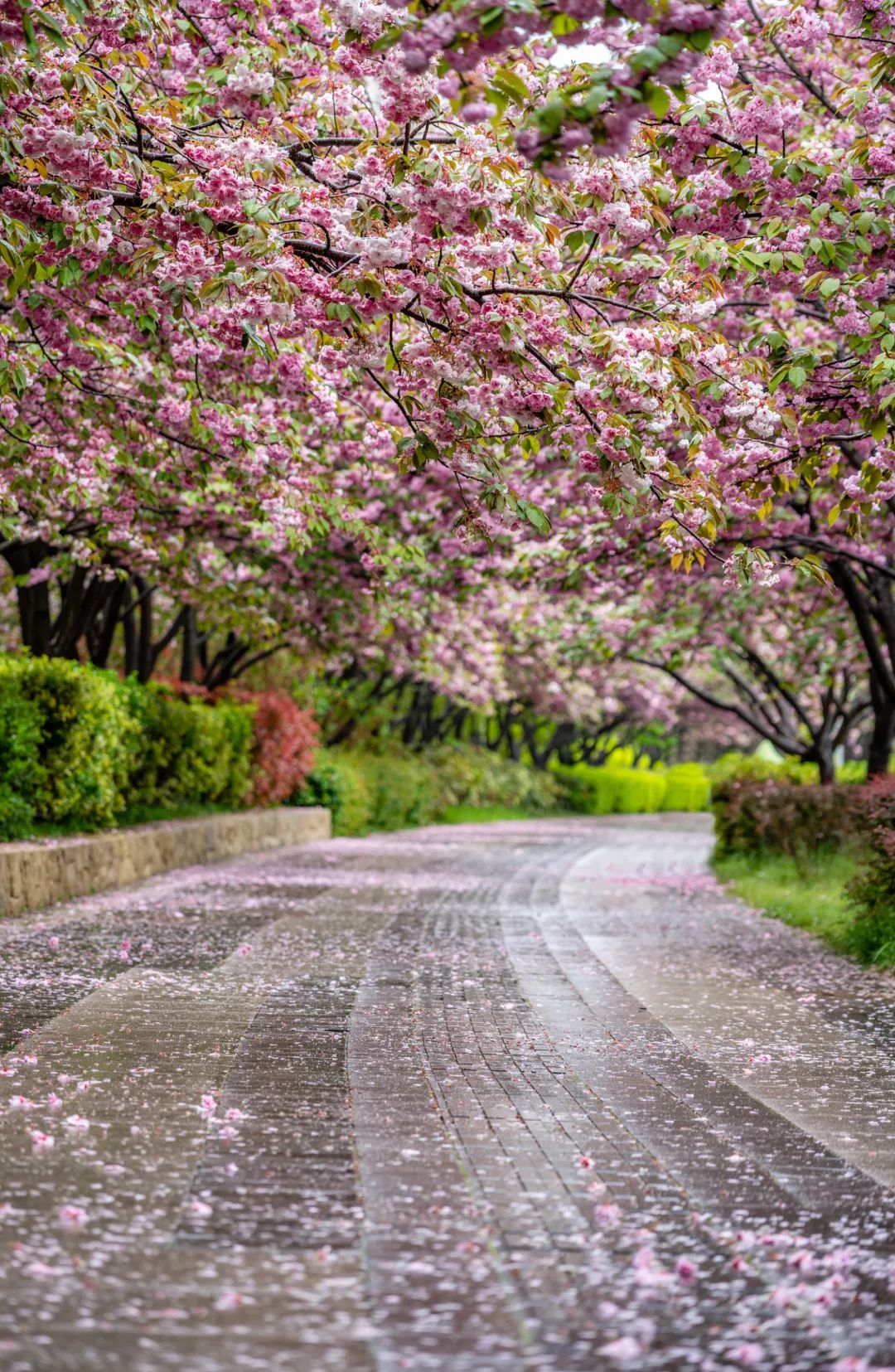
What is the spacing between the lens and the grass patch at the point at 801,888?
12.1m

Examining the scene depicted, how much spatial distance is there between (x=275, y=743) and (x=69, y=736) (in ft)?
33.6

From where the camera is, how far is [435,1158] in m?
4.95

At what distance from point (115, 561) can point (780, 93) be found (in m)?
10.3

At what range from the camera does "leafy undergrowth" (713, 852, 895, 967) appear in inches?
423

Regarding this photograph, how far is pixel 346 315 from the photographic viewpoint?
20.4 feet

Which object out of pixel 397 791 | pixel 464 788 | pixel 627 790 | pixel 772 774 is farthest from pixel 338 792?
pixel 627 790

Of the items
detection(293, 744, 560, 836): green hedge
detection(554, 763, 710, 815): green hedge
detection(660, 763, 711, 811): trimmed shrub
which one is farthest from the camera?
detection(660, 763, 711, 811): trimmed shrub

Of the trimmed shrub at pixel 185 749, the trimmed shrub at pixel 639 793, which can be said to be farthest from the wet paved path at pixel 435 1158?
the trimmed shrub at pixel 639 793

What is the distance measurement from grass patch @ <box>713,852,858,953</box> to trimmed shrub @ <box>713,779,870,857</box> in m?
0.18

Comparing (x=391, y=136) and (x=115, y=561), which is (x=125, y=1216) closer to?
(x=391, y=136)

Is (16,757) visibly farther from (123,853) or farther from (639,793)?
(639,793)

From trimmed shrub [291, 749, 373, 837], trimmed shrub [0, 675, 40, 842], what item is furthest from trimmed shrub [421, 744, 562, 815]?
trimmed shrub [0, 675, 40, 842]

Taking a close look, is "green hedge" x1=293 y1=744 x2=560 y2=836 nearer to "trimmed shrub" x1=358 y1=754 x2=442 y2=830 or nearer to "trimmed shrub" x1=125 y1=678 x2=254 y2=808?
"trimmed shrub" x1=358 y1=754 x2=442 y2=830

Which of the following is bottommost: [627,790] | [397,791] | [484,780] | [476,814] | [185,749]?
[476,814]
